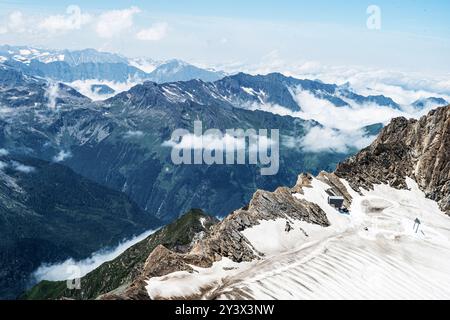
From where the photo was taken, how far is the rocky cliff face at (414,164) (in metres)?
176

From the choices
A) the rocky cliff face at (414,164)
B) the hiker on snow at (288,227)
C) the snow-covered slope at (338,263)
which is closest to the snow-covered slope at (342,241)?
the snow-covered slope at (338,263)

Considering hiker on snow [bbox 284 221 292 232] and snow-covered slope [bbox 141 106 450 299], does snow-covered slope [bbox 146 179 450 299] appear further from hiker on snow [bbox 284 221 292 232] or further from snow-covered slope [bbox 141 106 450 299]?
hiker on snow [bbox 284 221 292 232]

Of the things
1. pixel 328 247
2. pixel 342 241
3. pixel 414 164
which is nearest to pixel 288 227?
pixel 342 241

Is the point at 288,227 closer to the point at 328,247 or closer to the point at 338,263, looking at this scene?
the point at 328,247

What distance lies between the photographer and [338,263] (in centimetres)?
10250

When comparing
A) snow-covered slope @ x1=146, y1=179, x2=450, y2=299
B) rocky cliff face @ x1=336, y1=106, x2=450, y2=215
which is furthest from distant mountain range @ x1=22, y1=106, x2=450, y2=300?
rocky cliff face @ x1=336, y1=106, x2=450, y2=215

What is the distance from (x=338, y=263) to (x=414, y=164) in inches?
4068

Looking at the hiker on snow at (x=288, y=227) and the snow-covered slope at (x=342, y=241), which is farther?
the hiker on snow at (x=288, y=227)

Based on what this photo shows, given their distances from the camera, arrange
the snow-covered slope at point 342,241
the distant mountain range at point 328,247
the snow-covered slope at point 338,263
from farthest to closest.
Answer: the snow-covered slope at point 342,241
the distant mountain range at point 328,247
the snow-covered slope at point 338,263

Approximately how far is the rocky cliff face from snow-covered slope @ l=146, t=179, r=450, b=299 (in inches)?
924

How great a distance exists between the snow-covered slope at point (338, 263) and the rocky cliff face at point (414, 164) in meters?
23.5

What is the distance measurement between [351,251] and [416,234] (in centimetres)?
3191

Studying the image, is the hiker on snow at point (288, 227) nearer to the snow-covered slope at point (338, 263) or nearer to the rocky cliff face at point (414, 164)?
the snow-covered slope at point (338, 263)
